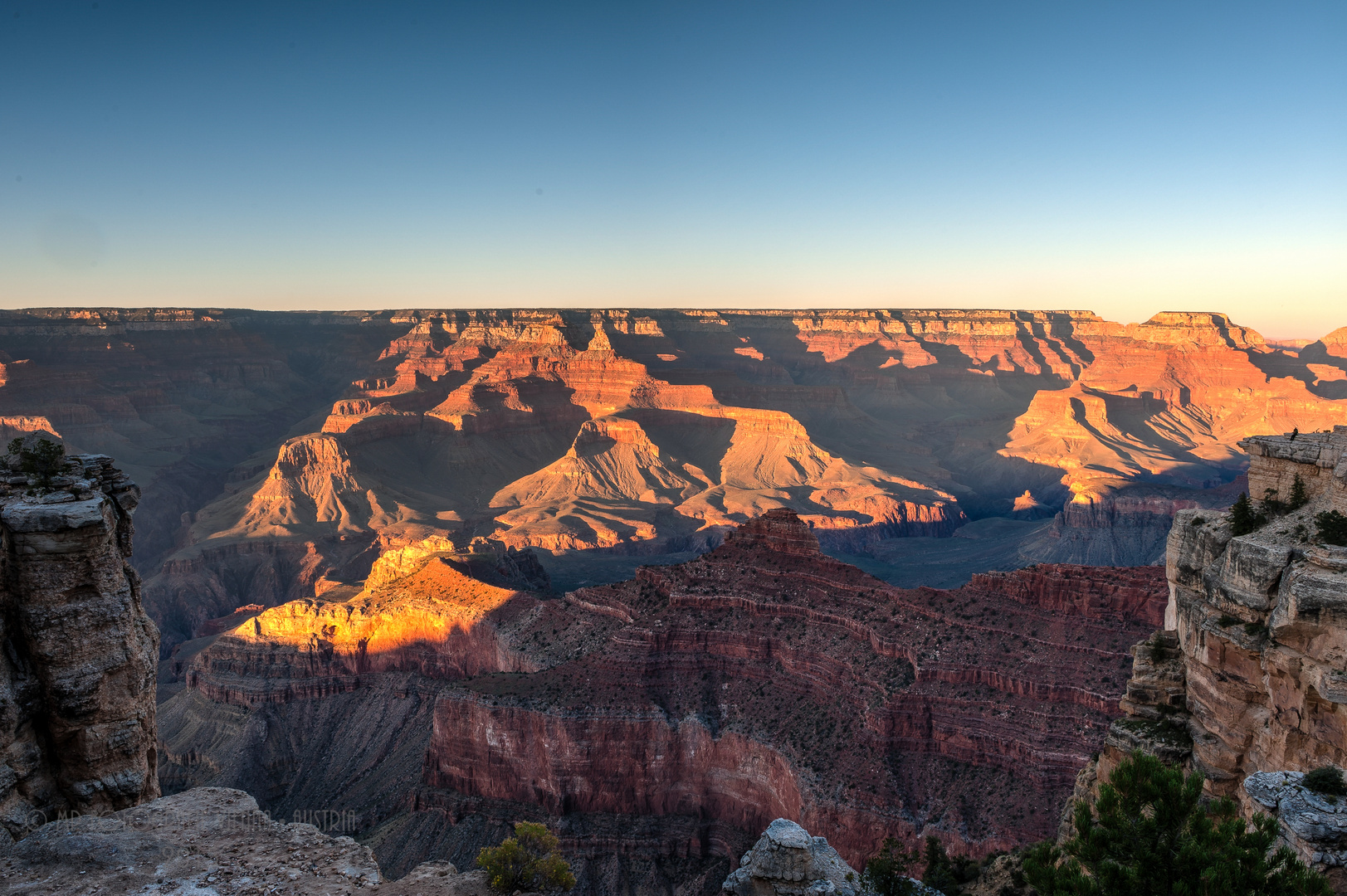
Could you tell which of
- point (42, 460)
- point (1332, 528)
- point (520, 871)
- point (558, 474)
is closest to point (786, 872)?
point (520, 871)

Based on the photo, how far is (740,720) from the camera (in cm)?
4362

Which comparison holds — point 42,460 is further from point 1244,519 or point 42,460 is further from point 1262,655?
point 1244,519

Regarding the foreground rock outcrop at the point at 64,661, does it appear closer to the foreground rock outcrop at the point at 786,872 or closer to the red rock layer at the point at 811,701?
the foreground rock outcrop at the point at 786,872

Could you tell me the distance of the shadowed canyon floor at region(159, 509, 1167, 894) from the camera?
37062 mm

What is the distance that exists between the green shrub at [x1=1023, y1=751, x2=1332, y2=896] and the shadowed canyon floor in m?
20.4

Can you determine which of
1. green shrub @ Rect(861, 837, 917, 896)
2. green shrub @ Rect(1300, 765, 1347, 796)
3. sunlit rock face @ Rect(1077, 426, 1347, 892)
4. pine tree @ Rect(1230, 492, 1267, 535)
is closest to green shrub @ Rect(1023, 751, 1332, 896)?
green shrub @ Rect(1300, 765, 1347, 796)

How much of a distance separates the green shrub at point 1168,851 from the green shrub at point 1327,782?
5.24 ft

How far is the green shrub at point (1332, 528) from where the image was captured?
21312 mm

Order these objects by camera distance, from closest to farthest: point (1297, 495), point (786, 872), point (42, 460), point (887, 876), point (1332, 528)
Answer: point (1332, 528)
point (42, 460)
point (786, 872)
point (1297, 495)
point (887, 876)

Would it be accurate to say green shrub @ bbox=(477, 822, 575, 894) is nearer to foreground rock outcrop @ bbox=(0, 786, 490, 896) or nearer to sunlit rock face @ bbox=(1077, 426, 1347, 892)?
foreground rock outcrop @ bbox=(0, 786, 490, 896)

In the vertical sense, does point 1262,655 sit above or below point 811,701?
above

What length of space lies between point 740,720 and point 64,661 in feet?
101

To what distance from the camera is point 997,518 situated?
148 metres

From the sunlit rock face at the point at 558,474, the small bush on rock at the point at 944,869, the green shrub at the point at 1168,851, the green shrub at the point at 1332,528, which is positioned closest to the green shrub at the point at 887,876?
the small bush on rock at the point at 944,869
